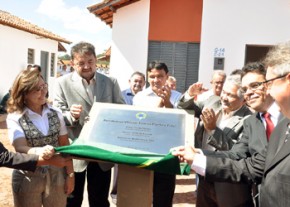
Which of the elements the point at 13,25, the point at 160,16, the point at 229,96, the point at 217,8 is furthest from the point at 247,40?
the point at 13,25

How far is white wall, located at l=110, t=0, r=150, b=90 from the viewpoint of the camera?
10445 millimetres

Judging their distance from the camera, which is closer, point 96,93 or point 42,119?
point 42,119

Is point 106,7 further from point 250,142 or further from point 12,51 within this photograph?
point 250,142

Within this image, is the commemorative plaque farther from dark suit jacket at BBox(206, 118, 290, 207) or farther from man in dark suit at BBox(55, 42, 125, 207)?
man in dark suit at BBox(55, 42, 125, 207)

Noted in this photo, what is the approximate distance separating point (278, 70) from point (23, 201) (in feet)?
6.96

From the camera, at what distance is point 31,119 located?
2736 millimetres

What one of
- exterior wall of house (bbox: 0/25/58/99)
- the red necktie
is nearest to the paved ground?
the red necktie

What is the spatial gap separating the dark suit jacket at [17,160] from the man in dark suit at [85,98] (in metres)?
0.72

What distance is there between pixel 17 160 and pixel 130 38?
8.41 meters

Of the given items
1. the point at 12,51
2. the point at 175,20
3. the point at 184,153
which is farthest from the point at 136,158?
the point at 12,51

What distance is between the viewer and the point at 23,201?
2686 millimetres

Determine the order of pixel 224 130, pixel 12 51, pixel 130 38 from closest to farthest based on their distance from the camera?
pixel 224 130 → pixel 130 38 → pixel 12 51

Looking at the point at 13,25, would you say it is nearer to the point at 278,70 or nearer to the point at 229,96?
the point at 229,96

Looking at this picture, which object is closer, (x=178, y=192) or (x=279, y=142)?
(x=279, y=142)
